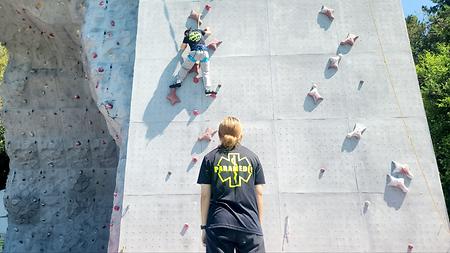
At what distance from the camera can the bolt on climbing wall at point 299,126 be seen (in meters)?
4.04

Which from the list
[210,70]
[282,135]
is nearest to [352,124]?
[282,135]

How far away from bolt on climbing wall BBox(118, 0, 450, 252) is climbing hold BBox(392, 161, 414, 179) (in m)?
0.01

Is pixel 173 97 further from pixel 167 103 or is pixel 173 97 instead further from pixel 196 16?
pixel 196 16

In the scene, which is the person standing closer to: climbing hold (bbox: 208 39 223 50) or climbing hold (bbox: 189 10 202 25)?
climbing hold (bbox: 208 39 223 50)

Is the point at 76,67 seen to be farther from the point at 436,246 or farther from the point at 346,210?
the point at 436,246

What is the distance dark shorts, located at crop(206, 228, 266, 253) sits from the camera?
8.63ft

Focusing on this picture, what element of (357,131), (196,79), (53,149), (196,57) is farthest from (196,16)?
(53,149)

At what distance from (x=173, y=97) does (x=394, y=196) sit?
2532 mm

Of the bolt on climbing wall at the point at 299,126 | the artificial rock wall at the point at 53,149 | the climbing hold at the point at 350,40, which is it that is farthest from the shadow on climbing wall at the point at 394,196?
the artificial rock wall at the point at 53,149

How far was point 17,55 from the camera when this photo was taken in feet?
26.3

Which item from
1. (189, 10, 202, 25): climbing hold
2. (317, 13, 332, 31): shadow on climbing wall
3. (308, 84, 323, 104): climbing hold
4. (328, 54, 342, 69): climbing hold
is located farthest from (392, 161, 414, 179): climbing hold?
(189, 10, 202, 25): climbing hold

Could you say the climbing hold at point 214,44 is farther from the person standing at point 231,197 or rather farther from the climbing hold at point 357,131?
the person standing at point 231,197

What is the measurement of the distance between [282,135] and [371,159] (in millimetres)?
939

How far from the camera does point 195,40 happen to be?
455 cm
